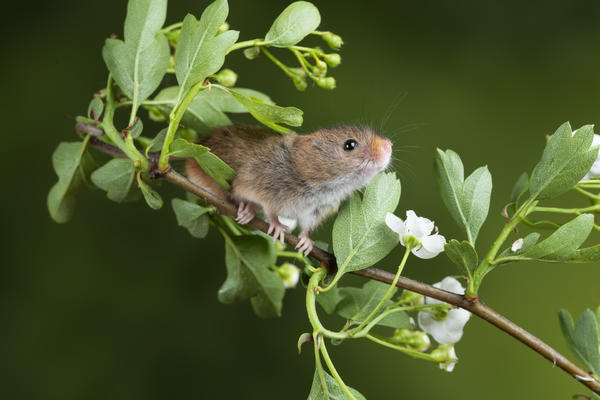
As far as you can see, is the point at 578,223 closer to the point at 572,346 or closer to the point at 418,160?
the point at 572,346

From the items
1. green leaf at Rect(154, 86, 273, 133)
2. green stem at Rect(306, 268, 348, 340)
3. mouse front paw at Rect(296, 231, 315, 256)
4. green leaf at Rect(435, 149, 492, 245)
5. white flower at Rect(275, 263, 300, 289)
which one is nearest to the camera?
green stem at Rect(306, 268, 348, 340)

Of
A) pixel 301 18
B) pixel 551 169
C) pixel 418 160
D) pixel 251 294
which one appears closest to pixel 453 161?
pixel 551 169

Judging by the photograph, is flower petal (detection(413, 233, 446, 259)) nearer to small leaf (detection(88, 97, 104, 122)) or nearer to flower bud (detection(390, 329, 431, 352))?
flower bud (detection(390, 329, 431, 352))

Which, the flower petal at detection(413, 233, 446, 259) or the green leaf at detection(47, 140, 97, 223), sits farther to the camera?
the green leaf at detection(47, 140, 97, 223)

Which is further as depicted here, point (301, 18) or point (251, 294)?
point (251, 294)

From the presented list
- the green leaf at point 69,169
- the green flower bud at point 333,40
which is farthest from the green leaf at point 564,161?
the green leaf at point 69,169

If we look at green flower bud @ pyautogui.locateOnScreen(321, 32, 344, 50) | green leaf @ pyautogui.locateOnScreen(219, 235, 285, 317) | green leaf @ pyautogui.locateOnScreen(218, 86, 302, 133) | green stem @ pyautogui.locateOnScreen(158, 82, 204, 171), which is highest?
green flower bud @ pyautogui.locateOnScreen(321, 32, 344, 50)

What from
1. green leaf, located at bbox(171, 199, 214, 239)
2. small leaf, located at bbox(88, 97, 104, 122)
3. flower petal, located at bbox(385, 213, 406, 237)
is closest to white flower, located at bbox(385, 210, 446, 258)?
flower petal, located at bbox(385, 213, 406, 237)

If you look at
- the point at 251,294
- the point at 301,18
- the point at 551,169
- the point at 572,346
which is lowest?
the point at 251,294
